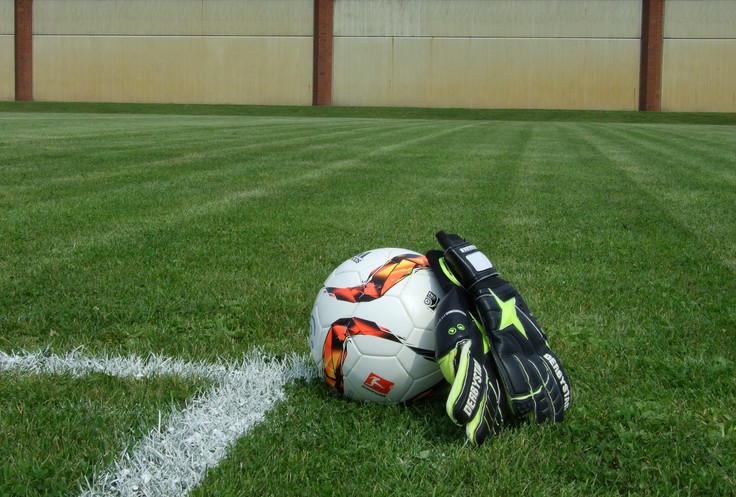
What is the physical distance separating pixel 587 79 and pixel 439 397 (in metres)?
36.4

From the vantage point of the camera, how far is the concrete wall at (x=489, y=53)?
35.8m

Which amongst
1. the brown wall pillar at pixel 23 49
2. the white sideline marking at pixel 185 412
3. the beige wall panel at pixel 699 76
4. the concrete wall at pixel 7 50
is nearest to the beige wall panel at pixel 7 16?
the concrete wall at pixel 7 50

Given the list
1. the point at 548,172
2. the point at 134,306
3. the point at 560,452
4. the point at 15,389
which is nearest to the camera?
the point at 560,452

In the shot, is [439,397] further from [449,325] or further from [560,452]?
[560,452]

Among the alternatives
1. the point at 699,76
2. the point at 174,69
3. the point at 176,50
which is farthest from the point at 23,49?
the point at 699,76

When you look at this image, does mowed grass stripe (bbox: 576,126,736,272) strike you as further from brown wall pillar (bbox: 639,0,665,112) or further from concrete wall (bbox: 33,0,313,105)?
concrete wall (bbox: 33,0,313,105)

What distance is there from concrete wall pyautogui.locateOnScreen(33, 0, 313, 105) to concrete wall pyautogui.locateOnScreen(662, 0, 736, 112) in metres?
17.3

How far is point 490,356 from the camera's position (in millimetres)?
2471

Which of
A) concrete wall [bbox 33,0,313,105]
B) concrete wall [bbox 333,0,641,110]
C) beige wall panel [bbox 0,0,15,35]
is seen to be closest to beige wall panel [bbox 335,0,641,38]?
concrete wall [bbox 333,0,641,110]

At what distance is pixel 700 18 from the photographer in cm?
3547

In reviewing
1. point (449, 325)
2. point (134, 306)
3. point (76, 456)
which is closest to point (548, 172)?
point (134, 306)

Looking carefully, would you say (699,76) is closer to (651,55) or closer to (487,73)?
(651,55)

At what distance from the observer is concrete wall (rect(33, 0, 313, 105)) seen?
123 ft

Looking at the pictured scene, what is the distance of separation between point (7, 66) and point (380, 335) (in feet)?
139
